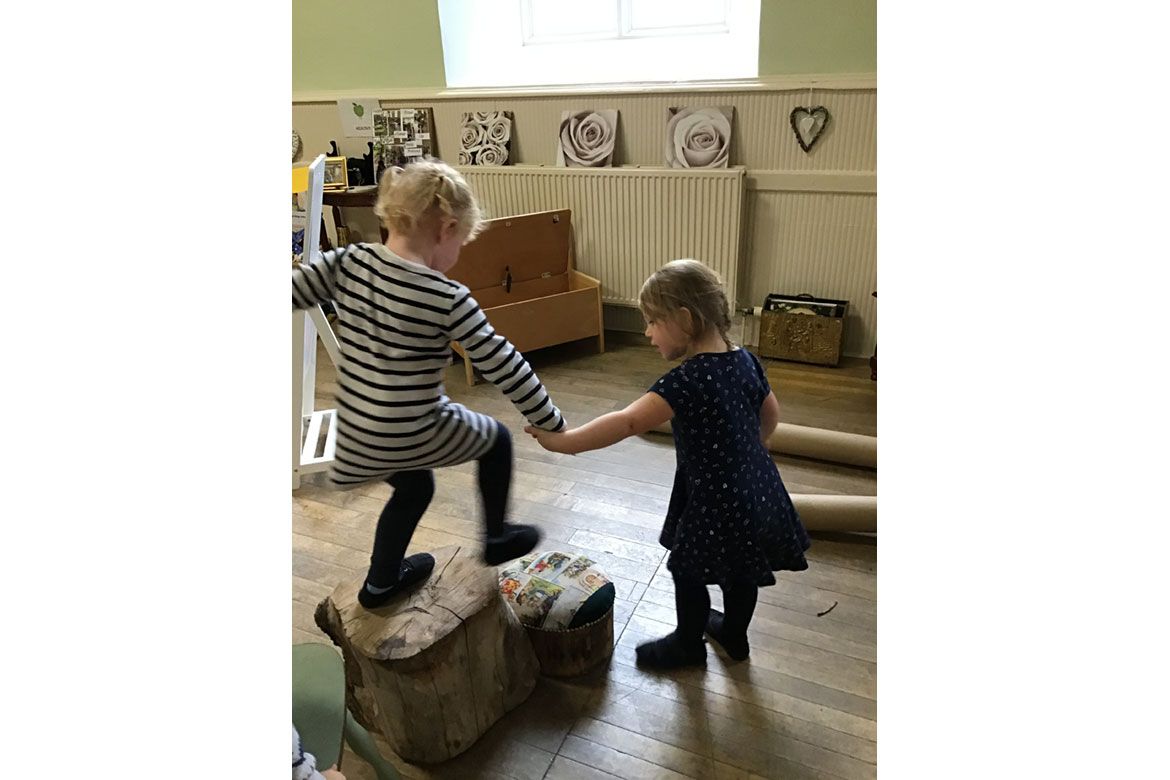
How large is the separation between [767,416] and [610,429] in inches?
14.8

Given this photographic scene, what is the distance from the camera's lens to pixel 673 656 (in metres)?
1.70

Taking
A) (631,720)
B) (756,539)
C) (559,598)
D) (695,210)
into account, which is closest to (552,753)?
(631,720)

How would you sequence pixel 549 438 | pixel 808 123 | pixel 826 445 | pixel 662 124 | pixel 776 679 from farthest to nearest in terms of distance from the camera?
pixel 662 124 < pixel 808 123 < pixel 826 445 < pixel 776 679 < pixel 549 438

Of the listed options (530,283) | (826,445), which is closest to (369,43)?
(530,283)

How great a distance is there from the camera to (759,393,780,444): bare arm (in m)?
1.48

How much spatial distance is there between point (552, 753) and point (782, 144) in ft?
8.78

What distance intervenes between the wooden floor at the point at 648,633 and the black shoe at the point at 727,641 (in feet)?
0.10

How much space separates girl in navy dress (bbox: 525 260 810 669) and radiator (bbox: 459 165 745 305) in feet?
6.63

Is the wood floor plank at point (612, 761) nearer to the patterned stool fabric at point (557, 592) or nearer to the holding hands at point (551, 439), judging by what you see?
the patterned stool fabric at point (557, 592)

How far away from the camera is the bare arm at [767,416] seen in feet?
4.84

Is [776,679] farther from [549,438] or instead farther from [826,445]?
[826,445]

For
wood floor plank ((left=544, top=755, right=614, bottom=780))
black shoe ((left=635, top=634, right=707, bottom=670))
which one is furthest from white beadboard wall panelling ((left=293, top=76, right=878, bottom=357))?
wood floor plank ((left=544, top=755, right=614, bottom=780))

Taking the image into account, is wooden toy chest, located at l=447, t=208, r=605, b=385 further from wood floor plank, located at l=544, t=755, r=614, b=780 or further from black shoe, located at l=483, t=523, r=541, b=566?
wood floor plank, located at l=544, t=755, r=614, b=780

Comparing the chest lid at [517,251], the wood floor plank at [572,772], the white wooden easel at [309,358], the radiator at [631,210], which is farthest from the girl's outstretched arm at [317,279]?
the radiator at [631,210]
